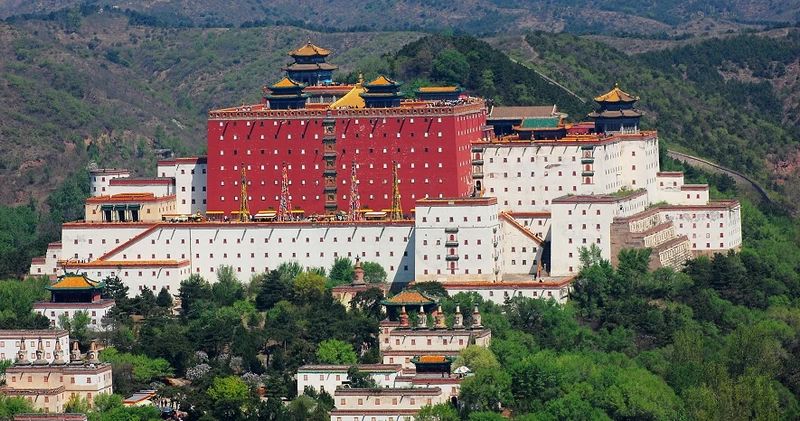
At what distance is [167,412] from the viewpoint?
A: 115m

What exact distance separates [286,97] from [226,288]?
13909 mm

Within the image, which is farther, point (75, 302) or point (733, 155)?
point (733, 155)

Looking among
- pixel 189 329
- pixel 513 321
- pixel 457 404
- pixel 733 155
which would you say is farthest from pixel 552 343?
pixel 733 155

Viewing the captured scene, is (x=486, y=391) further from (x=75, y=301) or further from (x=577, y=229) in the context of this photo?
(x=75, y=301)

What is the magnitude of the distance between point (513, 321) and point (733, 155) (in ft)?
Answer: 219

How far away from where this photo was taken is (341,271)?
130 m

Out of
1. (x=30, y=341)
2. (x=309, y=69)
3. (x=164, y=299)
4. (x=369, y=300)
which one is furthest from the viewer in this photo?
(x=309, y=69)

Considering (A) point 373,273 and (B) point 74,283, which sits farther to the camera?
(A) point 373,273

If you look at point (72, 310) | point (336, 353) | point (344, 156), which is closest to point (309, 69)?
point (344, 156)

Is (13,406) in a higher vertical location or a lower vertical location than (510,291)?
lower

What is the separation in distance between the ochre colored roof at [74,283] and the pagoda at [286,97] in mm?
17489

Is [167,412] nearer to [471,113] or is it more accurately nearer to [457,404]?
[457,404]

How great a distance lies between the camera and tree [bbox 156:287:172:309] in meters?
129

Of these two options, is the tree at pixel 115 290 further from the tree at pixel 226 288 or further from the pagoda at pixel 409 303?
the pagoda at pixel 409 303
